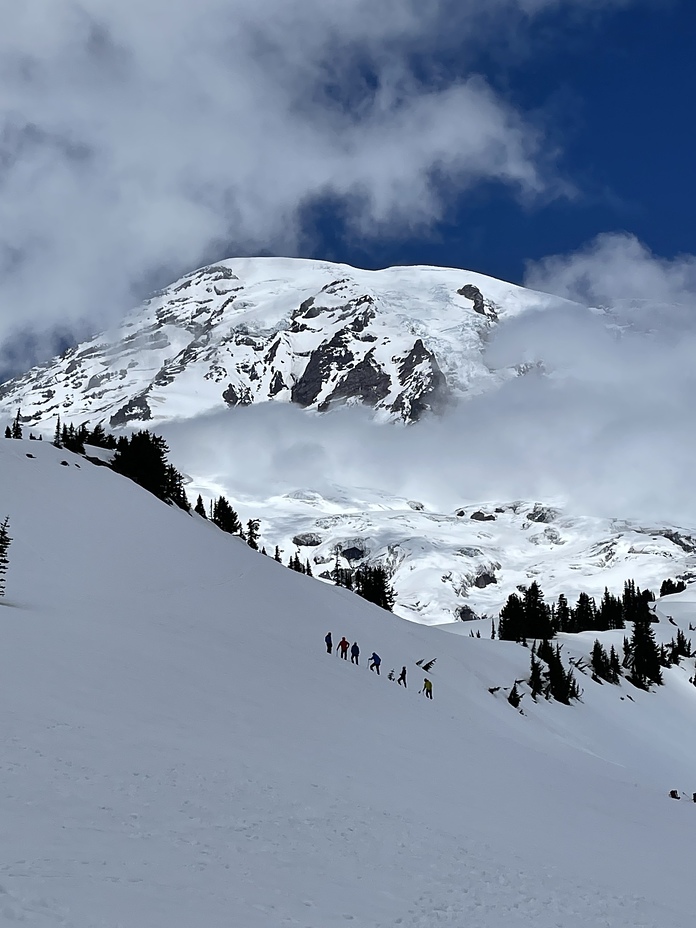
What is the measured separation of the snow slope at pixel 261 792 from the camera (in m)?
9.56

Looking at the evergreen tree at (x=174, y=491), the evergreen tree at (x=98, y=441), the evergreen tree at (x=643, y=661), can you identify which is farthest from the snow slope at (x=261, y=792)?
the evergreen tree at (x=98, y=441)

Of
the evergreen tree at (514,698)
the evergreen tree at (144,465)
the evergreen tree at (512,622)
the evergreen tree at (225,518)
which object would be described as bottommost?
the evergreen tree at (514,698)

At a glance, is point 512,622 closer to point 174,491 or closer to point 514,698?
point 174,491

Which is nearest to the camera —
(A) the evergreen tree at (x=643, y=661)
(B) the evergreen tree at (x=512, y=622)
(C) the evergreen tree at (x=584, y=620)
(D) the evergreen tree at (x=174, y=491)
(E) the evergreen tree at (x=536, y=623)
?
(D) the evergreen tree at (x=174, y=491)

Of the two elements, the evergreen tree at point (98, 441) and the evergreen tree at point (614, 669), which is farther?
the evergreen tree at point (98, 441)

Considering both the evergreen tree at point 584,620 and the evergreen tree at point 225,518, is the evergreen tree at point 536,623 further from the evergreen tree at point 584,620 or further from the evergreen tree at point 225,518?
the evergreen tree at point 225,518

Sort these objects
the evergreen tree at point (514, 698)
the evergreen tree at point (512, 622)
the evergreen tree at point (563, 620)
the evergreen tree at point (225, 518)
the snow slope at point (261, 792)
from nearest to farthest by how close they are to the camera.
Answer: the snow slope at point (261, 792) → the evergreen tree at point (514, 698) → the evergreen tree at point (225, 518) → the evergreen tree at point (512, 622) → the evergreen tree at point (563, 620)

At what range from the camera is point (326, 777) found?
17.7m

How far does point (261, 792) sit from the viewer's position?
1477cm

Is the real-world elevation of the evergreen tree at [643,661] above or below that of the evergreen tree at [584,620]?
below

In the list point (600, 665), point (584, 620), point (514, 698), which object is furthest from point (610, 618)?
point (514, 698)

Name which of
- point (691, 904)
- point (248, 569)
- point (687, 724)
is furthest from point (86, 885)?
point (687, 724)

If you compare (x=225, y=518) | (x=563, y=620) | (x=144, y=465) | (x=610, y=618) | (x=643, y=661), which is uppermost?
(x=144, y=465)

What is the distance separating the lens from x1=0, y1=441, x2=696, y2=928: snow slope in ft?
31.4
